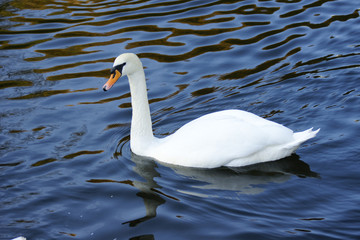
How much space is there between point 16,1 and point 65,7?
1238mm

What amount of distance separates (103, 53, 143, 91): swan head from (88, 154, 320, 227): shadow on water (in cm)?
115

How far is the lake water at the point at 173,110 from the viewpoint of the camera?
6996 mm

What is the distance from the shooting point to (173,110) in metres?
9.99

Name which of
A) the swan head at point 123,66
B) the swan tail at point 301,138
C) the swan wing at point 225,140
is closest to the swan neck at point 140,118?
the swan head at point 123,66

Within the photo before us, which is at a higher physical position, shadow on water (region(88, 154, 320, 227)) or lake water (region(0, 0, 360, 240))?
lake water (region(0, 0, 360, 240))

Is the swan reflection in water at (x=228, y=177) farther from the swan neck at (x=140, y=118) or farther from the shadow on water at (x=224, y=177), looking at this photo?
the swan neck at (x=140, y=118)

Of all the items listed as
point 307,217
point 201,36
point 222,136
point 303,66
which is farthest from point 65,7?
point 307,217

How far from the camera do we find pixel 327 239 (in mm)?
6406

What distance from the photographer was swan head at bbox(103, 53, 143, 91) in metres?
8.33

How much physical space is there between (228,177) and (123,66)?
1933 millimetres

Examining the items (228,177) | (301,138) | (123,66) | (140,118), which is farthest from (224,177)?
(123,66)

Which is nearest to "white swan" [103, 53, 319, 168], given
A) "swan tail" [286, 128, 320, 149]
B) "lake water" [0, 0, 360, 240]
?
"swan tail" [286, 128, 320, 149]

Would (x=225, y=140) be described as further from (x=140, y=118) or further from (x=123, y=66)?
(x=123, y=66)

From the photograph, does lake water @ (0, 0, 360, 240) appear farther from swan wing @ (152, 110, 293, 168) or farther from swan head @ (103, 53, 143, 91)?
swan head @ (103, 53, 143, 91)
